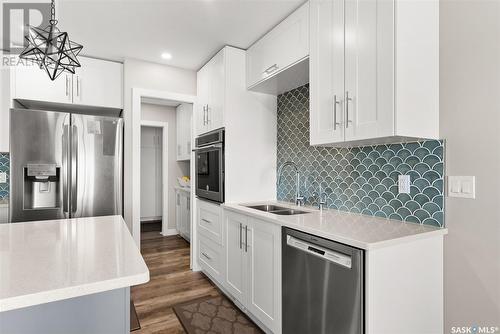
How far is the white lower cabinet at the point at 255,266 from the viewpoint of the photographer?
1.89m

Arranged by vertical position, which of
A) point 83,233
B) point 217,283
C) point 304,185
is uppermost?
point 304,185

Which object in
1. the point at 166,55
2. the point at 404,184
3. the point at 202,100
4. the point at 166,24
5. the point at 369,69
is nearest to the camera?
the point at 369,69

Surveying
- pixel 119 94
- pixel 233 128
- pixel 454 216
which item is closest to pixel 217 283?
pixel 233 128

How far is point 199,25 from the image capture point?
7.92 ft

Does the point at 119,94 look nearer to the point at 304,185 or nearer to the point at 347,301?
the point at 304,185

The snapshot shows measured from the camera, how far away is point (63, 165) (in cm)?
272

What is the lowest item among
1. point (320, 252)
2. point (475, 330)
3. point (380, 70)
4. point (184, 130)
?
point (475, 330)

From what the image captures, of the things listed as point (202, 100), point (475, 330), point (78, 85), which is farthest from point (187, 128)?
point (475, 330)

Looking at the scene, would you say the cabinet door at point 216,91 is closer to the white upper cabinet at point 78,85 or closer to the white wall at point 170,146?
the white upper cabinet at point 78,85

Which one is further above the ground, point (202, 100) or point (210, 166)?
point (202, 100)

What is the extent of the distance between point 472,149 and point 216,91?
7.29 feet

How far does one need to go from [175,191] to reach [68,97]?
8.15ft

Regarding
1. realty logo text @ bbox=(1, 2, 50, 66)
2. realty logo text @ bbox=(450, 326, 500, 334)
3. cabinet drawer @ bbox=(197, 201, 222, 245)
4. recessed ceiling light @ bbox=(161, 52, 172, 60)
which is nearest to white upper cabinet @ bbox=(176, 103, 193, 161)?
recessed ceiling light @ bbox=(161, 52, 172, 60)

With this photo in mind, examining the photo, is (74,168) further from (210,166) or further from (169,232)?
(169,232)
